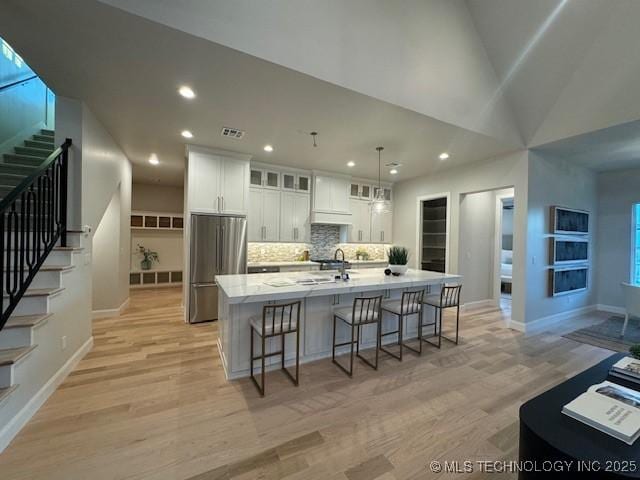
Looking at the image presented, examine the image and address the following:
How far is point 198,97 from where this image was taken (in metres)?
2.79

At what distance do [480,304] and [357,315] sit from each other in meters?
4.15

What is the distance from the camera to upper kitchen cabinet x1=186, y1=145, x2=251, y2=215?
428cm

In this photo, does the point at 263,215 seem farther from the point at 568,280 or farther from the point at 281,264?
the point at 568,280

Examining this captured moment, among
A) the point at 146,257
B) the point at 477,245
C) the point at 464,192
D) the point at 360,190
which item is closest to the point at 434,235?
the point at 477,245

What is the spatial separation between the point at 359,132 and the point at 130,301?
18.5ft

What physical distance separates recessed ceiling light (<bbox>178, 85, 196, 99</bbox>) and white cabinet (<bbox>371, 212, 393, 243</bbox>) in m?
4.58

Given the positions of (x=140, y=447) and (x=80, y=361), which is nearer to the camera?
(x=140, y=447)

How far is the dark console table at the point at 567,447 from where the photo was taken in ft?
3.30

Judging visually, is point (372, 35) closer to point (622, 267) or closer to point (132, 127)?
point (132, 127)

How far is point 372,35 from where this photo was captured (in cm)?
274

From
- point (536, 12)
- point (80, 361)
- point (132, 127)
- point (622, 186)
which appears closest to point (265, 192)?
point (132, 127)

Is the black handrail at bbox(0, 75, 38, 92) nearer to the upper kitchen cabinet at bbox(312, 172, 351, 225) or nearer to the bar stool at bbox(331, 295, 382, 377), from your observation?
the upper kitchen cabinet at bbox(312, 172, 351, 225)

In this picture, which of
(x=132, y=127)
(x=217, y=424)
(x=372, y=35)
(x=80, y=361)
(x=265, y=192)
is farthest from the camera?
(x=265, y=192)

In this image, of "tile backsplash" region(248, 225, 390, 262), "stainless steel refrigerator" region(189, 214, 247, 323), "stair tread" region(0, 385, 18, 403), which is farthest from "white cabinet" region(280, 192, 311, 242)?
"stair tread" region(0, 385, 18, 403)
